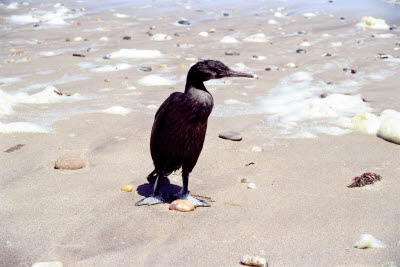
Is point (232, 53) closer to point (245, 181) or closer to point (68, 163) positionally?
point (245, 181)

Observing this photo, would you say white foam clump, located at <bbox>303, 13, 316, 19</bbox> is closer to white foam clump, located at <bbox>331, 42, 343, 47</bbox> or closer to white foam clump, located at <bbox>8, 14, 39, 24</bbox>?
white foam clump, located at <bbox>331, 42, 343, 47</bbox>

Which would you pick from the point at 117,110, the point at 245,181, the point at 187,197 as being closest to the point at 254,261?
the point at 187,197

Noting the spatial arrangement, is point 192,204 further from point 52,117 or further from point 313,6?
point 313,6

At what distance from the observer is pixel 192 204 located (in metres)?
3.41

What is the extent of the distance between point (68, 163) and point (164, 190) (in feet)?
3.08

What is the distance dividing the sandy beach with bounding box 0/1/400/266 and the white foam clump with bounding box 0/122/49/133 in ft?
0.06

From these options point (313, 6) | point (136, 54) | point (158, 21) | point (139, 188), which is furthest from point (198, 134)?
point (313, 6)

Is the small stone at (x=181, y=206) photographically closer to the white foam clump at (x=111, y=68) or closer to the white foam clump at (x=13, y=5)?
the white foam clump at (x=111, y=68)

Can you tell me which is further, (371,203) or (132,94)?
(132,94)

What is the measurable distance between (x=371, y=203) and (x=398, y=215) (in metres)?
0.26

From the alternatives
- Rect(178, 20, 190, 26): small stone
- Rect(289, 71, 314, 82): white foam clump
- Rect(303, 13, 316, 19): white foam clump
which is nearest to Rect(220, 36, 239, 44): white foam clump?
Rect(178, 20, 190, 26): small stone

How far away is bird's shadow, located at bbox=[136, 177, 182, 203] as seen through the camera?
3673 millimetres

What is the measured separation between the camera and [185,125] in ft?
10.7

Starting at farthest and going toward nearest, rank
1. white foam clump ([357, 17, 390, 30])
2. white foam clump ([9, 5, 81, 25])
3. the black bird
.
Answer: white foam clump ([9, 5, 81, 25]) → white foam clump ([357, 17, 390, 30]) → the black bird
